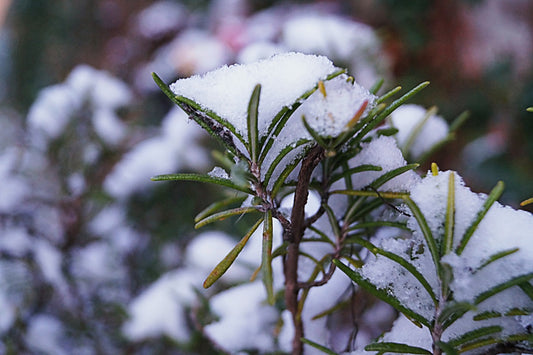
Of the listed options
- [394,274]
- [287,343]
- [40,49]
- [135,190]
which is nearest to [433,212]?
[394,274]

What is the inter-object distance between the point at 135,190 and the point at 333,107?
81 cm

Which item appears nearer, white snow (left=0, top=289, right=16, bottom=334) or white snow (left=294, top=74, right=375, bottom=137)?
white snow (left=294, top=74, right=375, bottom=137)

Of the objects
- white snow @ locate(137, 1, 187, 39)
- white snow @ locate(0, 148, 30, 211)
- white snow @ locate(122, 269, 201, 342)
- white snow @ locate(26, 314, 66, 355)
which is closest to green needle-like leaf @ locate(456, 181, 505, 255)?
white snow @ locate(122, 269, 201, 342)

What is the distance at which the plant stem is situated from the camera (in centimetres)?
29

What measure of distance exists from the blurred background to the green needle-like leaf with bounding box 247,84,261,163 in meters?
0.15

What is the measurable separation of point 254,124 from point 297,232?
0.32ft

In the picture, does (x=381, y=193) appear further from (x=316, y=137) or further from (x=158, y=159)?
(x=158, y=159)

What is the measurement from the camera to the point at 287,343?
0.48m

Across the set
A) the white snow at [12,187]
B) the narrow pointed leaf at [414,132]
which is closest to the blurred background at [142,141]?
the white snow at [12,187]

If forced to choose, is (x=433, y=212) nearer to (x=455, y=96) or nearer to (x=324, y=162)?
(x=324, y=162)

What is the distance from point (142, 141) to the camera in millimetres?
1225

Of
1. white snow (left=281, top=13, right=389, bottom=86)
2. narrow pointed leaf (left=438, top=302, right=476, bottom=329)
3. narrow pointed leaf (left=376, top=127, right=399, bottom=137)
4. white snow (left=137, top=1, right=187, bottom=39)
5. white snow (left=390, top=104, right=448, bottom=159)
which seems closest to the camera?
narrow pointed leaf (left=438, top=302, right=476, bottom=329)

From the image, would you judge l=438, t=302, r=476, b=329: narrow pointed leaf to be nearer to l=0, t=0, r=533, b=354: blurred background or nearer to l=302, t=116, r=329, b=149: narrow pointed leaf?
l=302, t=116, r=329, b=149: narrow pointed leaf

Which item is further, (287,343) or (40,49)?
(40,49)
